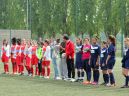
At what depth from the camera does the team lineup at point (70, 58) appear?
63.5ft

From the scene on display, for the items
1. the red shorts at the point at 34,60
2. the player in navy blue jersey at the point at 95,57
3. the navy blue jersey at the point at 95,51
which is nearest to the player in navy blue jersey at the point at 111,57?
the player in navy blue jersey at the point at 95,57

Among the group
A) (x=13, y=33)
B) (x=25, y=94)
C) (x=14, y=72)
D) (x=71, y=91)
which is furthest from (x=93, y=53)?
(x=13, y=33)

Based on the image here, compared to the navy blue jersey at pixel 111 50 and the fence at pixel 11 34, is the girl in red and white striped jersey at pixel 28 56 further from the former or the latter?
the fence at pixel 11 34

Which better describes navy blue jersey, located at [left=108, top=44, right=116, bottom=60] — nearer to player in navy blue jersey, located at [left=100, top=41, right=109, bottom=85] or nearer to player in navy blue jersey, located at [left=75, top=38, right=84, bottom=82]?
player in navy blue jersey, located at [left=100, top=41, right=109, bottom=85]

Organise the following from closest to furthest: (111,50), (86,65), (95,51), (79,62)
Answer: (111,50) → (95,51) → (86,65) → (79,62)

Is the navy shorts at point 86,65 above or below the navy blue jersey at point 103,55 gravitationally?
below

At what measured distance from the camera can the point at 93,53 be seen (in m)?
20.2

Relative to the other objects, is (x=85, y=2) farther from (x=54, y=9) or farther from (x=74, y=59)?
(x=74, y=59)

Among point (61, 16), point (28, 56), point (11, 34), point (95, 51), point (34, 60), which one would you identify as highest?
point (61, 16)

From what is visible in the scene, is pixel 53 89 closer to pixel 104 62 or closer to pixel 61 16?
pixel 104 62

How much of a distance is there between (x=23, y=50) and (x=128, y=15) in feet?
106

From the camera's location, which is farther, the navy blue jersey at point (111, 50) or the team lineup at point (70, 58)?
the team lineup at point (70, 58)

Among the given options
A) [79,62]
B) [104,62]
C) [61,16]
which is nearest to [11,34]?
[61,16]

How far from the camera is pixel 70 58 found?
21.8m
